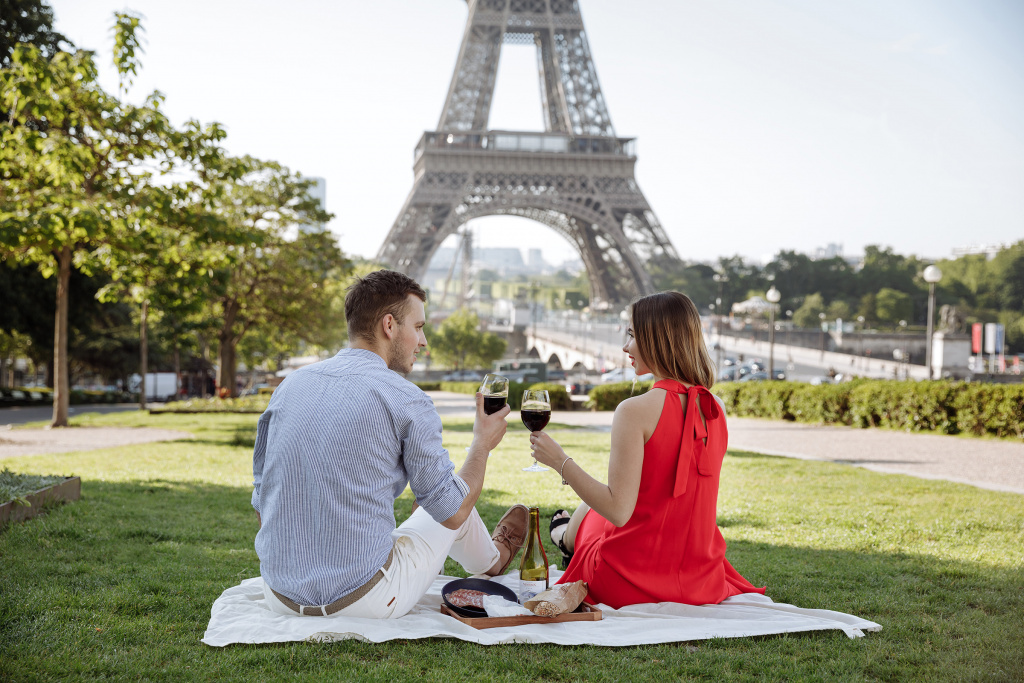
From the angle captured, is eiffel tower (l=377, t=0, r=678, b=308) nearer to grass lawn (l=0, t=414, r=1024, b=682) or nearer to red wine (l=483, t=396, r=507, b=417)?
grass lawn (l=0, t=414, r=1024, b=682)

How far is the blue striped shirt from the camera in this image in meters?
2.66

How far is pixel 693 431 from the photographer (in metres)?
3.03

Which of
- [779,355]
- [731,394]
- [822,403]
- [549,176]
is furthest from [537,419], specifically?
[779,355]

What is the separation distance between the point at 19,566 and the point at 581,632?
2.83m

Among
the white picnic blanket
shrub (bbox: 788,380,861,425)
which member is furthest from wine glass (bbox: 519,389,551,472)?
shrub (bbox: 788,380,861,425)

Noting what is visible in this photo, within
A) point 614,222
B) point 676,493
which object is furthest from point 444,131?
point 676,493

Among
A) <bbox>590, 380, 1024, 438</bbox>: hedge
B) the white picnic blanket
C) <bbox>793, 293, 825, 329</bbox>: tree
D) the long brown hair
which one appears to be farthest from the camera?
<bbox>793, 293, 825, 329</bbox>: tree

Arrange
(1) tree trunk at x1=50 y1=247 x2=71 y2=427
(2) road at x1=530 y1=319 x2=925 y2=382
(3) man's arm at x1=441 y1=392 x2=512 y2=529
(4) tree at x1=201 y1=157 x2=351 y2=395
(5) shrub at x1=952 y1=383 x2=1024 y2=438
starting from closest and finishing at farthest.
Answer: (3) man's arm at x1=441 y1=392 x2=512 y2=529 < (5) shrub at x1=952 y1=383 x2=1024 y2=438 < (1) tree trunk at x1=50 y1=247 x2=71 y2=427 < (4) tree at x1=201 y1=157 x2=351 y2=395 < (2) road at x1=530 y1=319 x2=925 y2=382

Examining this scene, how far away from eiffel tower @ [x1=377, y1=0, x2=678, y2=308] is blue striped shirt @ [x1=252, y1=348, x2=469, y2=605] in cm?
3598

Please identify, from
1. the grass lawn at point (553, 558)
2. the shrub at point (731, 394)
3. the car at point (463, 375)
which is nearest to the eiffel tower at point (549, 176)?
the car at point (463, 375)

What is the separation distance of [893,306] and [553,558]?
71.3 meters

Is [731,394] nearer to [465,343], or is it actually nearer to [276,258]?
[276,258]

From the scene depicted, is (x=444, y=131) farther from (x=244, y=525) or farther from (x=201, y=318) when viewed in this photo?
(x=244, y=525)

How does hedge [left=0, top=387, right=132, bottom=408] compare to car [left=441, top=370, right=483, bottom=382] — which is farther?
car [left=441, top=370, right=483, bottom=382]
